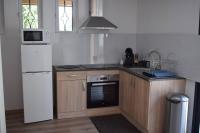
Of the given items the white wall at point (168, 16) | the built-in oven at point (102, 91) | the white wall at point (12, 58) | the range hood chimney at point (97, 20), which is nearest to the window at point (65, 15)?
the range hood chimney at point (97, 20)

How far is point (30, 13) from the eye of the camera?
422 cm

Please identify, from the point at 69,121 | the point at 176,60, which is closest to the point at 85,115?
the point at 69,121

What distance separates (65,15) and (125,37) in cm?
130

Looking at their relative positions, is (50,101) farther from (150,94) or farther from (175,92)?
(175,92)

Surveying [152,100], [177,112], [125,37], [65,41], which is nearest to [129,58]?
[125,37]

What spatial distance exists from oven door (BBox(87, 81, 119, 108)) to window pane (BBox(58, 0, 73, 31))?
1.22 metres

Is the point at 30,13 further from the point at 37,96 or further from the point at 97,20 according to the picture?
the point at 37,96

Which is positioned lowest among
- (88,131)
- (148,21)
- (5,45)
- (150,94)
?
(88,131)

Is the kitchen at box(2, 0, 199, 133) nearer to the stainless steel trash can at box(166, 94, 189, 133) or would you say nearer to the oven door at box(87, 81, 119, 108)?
the stainless steel trash can at box(166, 94, 189, 133)

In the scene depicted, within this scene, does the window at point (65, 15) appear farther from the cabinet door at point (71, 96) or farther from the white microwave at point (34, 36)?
the cabinet door at point (71, 96)

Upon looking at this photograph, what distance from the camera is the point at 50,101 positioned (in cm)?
392

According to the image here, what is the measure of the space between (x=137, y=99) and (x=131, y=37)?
166 centimetres

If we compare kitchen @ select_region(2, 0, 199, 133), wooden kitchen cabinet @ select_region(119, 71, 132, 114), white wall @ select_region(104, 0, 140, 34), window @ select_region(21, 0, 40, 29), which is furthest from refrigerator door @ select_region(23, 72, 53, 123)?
white wall @ select_region(104, 0, 140, 34)

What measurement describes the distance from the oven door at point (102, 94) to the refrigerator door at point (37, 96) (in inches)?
28.3
